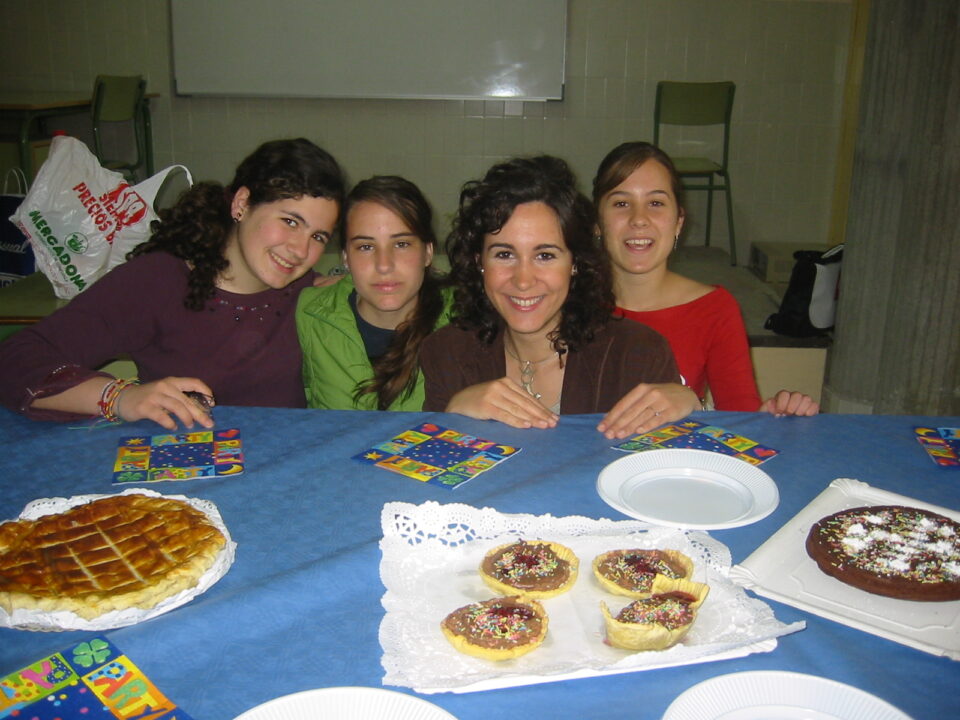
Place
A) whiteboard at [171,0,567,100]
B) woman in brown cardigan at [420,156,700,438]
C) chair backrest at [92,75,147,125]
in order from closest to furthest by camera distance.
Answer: woman in brown cardigan at [420,156,700,438] → chair backrest at [92,75,147,125] → whiteboard at [171,0,567,100]

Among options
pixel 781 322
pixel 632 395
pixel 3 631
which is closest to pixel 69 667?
pixel 3 631

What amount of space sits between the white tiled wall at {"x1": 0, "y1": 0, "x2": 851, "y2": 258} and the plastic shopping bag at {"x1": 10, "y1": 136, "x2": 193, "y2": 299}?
9.64 ft

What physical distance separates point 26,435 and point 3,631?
0.71 m

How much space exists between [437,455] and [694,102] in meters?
4.83

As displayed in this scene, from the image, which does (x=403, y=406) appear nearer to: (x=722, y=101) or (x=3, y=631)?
(x=3, y=631)

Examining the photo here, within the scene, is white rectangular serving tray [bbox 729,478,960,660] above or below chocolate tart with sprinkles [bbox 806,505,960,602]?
below

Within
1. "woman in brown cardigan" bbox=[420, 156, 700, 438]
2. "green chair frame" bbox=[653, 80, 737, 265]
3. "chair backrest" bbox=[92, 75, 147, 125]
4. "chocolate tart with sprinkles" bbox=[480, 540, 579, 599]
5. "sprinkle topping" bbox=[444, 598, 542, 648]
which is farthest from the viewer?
"green chair frame" bbox=[653, 80, 737, 265]

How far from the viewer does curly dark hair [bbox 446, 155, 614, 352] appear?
1.88 metres

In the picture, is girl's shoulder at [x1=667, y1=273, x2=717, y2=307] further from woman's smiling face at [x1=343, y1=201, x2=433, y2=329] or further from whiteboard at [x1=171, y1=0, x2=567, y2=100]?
whiteboard at [x1=171, y1=0, x2=567, y2=100]

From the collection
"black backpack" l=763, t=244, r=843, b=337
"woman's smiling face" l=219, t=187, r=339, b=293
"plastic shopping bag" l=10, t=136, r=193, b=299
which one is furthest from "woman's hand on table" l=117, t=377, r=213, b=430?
"black backpack" l=763, t=244, r=843, b=337

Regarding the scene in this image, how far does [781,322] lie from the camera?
14.1 ft

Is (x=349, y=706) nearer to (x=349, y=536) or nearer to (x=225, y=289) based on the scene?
(x=349, y=536)

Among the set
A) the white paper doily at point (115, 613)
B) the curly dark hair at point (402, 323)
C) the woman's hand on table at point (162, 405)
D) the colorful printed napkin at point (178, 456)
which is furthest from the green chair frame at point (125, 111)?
→ the white paper doily at point (115, 613)

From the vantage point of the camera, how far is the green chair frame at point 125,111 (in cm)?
536
